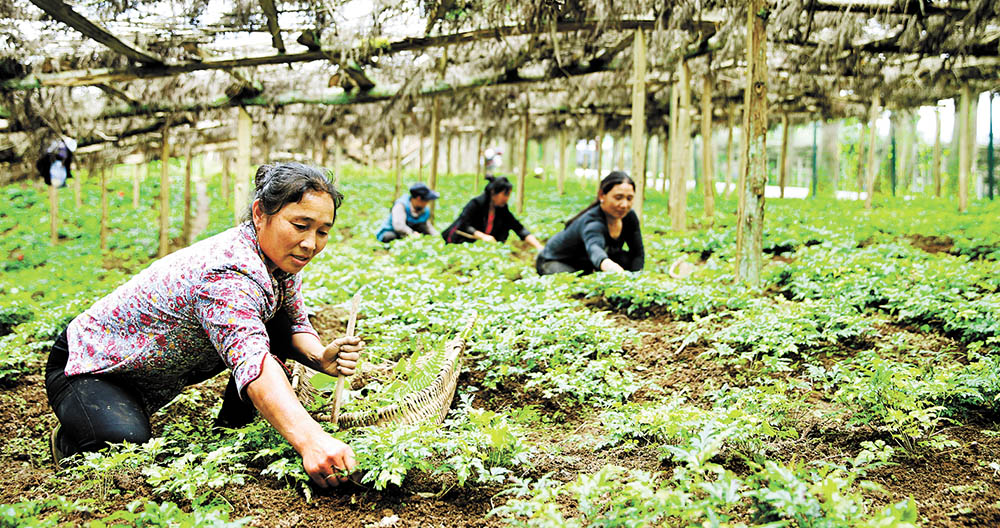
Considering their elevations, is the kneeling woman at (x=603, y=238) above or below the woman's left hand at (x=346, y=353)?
above

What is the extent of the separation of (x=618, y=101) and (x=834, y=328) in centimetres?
1065

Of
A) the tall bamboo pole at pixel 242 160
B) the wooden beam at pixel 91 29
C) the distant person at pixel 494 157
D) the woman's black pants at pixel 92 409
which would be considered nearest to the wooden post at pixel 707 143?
the tall bamboo pole at pixel 242 160

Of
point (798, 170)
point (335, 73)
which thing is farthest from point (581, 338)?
point (798, 170)

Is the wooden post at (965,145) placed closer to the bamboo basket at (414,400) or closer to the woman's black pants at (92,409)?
the bamboo basket at (414,400)

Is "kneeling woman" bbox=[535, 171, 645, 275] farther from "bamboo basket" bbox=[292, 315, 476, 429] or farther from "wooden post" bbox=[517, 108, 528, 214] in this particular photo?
"wooden post" bbox=[517, 108, 528, 214]

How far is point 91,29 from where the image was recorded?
712 centimetres

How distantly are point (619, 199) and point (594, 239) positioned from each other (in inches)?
16.9

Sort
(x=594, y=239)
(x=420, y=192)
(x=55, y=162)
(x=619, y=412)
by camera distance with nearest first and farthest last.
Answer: (x=619, y=412) → (x=594, y=239) → (x=55, y=162) → (x=420, y=192)

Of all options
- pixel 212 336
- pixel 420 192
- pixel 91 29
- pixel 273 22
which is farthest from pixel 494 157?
pixel 212 336

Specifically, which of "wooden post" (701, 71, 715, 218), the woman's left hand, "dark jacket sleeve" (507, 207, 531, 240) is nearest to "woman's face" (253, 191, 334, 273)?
the woman's left hand

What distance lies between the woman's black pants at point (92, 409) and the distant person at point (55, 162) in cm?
845

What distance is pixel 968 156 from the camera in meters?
11.7

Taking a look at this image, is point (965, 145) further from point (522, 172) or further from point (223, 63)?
point (223, 63)

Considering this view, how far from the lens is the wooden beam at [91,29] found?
6406 mm
